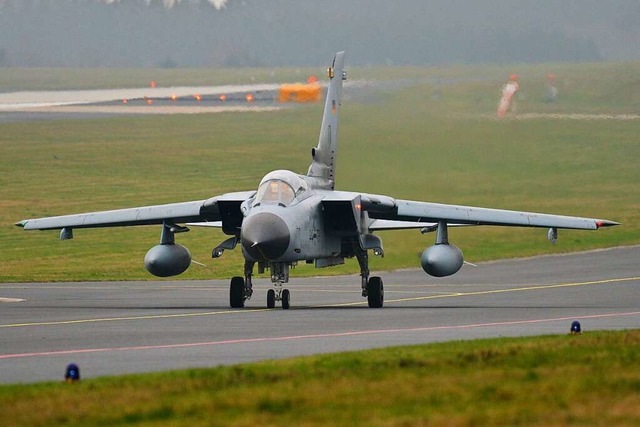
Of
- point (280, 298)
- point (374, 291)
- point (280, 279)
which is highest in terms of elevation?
point (280, 279)

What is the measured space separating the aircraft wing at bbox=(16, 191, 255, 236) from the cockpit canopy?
4.25ft

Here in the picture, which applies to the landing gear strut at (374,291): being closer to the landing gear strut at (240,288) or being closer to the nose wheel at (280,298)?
the nose wheel at (280,298)

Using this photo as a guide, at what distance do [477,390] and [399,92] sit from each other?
115ft

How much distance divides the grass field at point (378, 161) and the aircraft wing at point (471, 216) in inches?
298

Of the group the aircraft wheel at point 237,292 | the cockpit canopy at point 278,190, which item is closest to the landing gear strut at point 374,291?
the cockpit canopy at point 278,190

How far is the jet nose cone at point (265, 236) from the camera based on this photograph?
1073 inches

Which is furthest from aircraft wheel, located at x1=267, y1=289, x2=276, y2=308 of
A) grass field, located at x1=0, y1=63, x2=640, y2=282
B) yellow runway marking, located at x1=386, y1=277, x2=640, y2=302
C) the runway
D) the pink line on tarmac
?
grass field, located at x1=0, y1=63, x2=640, y2=282

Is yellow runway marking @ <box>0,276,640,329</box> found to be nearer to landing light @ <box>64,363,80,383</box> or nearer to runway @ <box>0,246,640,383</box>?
runway @ <box>0,246,640,383</box>

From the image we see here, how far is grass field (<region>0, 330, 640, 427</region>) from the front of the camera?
1266 cm

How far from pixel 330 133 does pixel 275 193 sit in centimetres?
630

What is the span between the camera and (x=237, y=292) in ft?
99.3

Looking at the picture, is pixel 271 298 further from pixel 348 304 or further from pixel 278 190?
pixel 278 190

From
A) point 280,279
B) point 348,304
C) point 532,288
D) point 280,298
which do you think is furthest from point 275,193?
point 532,288

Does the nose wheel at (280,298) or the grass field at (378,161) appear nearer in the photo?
the nose wheel at (280,298)
